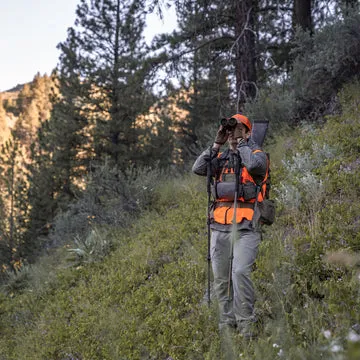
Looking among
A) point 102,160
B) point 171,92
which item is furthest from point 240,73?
point 102,160

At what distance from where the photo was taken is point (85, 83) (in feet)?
47.2

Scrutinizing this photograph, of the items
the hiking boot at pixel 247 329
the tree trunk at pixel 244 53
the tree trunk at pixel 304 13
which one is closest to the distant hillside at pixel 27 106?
the tree trunk at pixel 244 53

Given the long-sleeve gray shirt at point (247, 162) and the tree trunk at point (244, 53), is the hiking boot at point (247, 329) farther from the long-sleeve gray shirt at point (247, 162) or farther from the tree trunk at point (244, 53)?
the tree trunk at point (244, 53)

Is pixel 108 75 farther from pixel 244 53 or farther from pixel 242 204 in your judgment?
pixel 242 204

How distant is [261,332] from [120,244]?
4.68m

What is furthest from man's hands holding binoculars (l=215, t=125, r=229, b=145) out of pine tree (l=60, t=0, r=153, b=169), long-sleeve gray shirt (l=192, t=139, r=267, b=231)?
pine tree (l=60, t=0, r=153, b=169)

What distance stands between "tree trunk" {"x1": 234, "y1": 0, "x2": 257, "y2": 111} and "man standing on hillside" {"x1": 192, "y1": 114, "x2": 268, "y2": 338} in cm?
591

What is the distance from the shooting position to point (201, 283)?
15.8 ft

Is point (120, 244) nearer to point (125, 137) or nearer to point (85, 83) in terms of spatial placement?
point (125, 137)

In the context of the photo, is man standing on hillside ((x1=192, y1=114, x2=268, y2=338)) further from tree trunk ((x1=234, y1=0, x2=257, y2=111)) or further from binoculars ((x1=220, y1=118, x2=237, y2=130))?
tree trunk ((x1=234, y1=0, x2=257, y2=111))

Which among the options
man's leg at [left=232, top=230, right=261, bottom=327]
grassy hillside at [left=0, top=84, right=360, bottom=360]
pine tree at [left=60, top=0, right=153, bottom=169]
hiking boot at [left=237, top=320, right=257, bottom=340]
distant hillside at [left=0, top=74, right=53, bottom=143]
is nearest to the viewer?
grassy hillside at [left=0, top=84, right=360, bottom=360]

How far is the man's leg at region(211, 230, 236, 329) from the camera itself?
376 cm

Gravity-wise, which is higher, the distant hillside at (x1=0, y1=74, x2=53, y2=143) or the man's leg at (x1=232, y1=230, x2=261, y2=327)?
the distant hillside at (x1=0, y1=74, x2=53, y2=143)

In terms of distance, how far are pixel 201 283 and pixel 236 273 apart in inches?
→ 58.0
